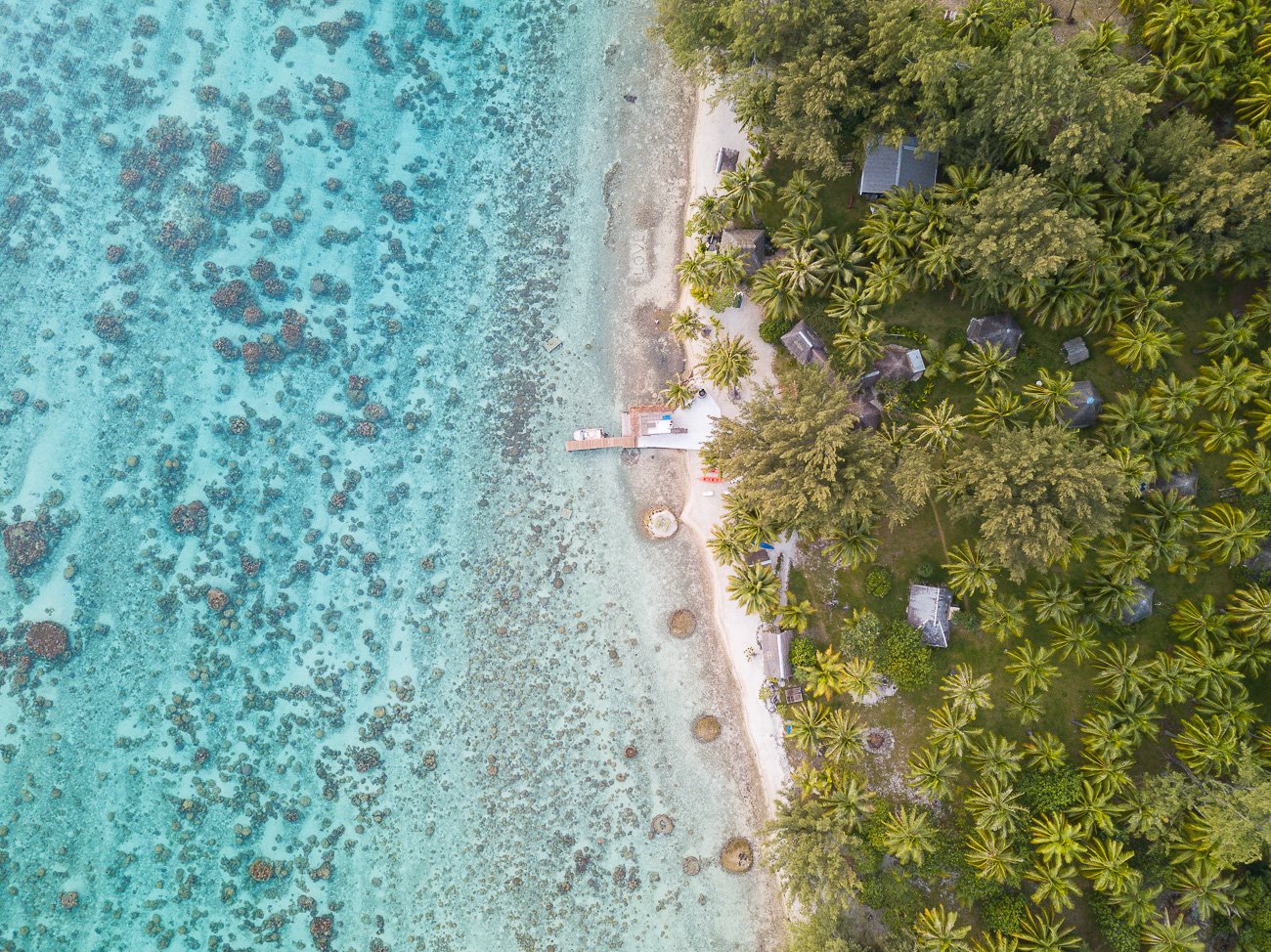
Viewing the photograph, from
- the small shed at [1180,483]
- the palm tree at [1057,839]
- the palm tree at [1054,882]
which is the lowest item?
the palm tree at [1054,882]

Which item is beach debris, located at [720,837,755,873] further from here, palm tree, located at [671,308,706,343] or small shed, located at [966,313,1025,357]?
small shed, located at [966,313,1025,357]

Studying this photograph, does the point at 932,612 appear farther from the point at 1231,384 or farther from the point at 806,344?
the point at 1231,384

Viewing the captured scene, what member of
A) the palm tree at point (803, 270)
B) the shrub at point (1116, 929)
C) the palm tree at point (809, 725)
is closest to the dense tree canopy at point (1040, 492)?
the palm tree at point (803, 270)

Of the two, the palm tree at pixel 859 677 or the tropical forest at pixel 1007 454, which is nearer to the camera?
the tropical forest at pixel 1007 454

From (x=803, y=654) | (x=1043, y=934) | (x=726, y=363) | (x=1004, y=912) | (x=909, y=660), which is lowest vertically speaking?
(x=1004, y=912)

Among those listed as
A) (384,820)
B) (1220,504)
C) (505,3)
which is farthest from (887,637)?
(505,3)

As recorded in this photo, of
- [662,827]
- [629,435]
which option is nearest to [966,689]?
[662,827]

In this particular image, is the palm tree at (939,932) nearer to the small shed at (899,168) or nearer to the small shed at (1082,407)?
the small shed at (1082,407)
